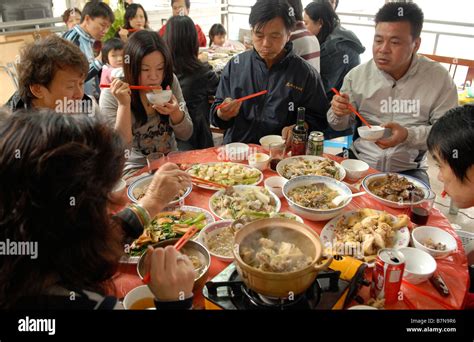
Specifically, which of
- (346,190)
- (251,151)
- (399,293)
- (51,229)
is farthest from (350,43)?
(51,229)

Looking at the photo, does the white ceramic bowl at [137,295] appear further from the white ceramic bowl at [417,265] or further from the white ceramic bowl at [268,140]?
the white ceramic bowl at [268,140]

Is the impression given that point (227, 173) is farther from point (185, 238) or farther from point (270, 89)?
point (270, 89)

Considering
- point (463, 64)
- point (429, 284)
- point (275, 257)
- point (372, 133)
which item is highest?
point (463, 64)

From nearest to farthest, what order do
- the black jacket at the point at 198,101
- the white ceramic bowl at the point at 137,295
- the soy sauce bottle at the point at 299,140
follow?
1. the white ceramic bowl at the point at 137,295
2. the soy sauce bottle at the point at 299,140
3. the black jacket at the point at 198,101

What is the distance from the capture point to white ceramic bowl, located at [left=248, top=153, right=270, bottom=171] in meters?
2.20

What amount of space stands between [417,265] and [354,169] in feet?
2.81

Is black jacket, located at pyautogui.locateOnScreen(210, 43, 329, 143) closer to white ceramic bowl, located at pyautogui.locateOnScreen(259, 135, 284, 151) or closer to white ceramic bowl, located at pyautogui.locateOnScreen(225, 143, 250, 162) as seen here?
white ceramic bowl, located at pyautogui.locateOnScreen(259, 135, 284, 151)

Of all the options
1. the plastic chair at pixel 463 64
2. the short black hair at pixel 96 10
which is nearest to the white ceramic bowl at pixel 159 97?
the short black hair at pixel 96 10

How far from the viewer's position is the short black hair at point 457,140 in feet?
4.67

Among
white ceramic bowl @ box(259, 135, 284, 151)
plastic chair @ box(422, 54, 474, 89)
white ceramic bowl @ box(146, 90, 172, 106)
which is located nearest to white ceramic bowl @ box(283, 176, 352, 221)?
white ceramic bowl @ box(259, 135, 284, 151)

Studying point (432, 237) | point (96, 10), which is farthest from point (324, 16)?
point (432, 237)

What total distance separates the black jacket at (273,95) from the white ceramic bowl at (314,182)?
95 centimetres

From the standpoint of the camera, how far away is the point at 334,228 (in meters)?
1.68

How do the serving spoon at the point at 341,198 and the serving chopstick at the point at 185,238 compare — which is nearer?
the serving chopstick at the point at 185,238
